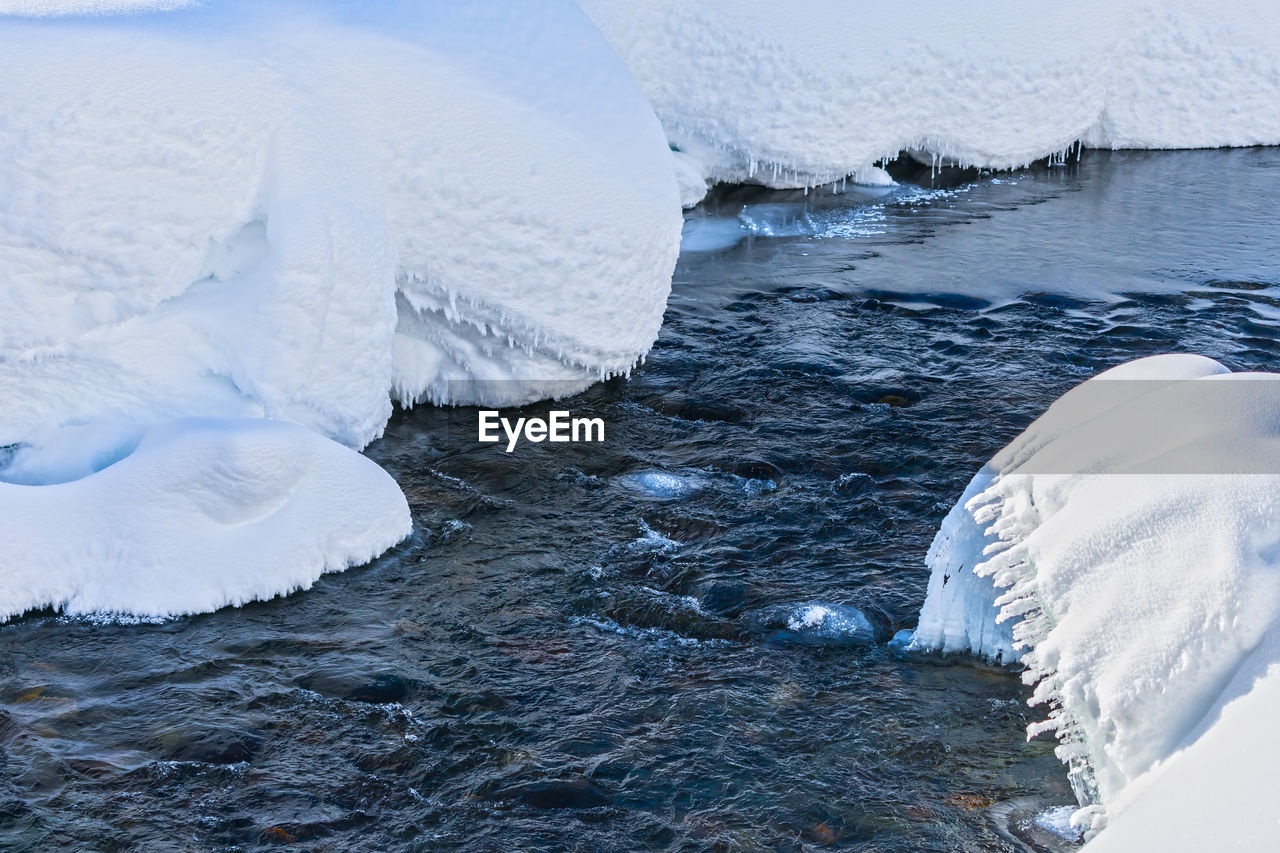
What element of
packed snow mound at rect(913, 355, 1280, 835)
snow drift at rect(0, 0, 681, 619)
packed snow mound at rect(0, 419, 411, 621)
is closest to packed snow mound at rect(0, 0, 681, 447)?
snow drift at rect(0, 0, 681, 619)

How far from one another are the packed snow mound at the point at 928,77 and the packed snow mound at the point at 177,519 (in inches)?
282

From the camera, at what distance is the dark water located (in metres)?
4.49

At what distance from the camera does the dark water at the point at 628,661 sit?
449 centimetres

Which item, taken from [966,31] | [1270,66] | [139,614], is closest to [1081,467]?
[139,614]

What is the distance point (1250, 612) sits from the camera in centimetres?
318

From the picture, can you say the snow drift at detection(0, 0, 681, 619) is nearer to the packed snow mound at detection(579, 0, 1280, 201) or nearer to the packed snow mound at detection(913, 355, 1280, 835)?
the packed snow mound at detection(913, 355, 1280, 835)

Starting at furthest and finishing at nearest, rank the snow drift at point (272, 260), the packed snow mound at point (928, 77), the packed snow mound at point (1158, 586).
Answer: the packed snow mound at point (928, 77) < the snow drift at point (272, 260) < the packed snow mound at point (1158, 586)

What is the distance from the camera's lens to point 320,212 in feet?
21.6

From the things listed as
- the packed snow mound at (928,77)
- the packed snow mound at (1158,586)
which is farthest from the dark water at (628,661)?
the packed snow mound at (928,77)

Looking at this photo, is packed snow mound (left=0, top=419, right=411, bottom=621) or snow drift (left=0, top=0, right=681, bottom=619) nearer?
packed snow mound (left=0, top=419, right=411, bottom=621)

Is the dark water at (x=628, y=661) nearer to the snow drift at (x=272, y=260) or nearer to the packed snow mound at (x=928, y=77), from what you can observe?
the snow drift at (x=272, y=260)

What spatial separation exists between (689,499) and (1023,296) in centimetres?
441

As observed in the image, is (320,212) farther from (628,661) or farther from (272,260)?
(628,661)

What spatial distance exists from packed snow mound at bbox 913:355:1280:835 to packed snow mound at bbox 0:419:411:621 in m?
3.05
